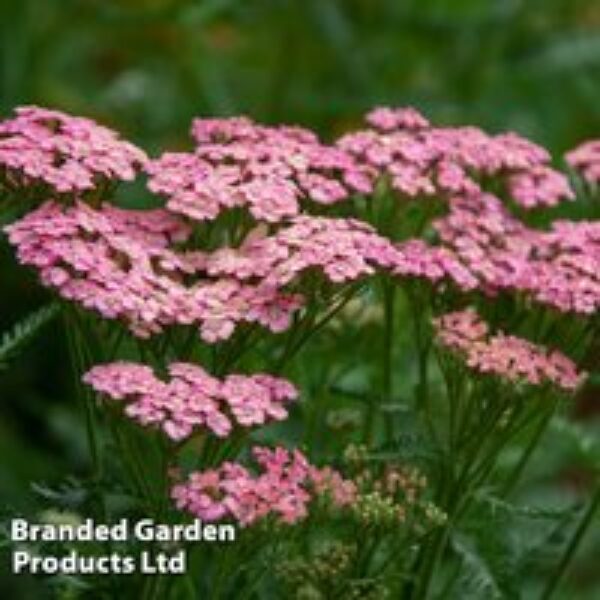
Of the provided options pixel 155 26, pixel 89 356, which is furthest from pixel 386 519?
pixel 155 26

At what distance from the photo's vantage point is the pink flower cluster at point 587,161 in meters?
3.20

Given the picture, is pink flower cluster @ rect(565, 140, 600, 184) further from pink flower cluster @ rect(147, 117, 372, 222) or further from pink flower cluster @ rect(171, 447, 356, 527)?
pink flower cluster @ rect(171, 447, 356, 527)

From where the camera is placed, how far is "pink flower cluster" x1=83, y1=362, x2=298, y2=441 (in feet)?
7.87

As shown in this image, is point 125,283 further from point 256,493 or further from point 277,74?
point 277,74

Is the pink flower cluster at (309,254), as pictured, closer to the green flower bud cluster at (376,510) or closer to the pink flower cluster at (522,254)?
the pink flower cluster at (522,254)

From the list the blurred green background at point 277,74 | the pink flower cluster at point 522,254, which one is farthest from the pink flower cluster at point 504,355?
the blurred green background at point 277,74

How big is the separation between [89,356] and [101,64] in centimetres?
467

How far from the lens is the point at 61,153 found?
269cm

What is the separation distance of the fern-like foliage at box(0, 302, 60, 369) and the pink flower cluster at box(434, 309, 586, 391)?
0.61m

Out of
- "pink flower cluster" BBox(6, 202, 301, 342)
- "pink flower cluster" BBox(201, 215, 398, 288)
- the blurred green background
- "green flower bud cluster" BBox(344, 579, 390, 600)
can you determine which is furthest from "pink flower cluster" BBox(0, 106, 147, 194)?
the blurred green background

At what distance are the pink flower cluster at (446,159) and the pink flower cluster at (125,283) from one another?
42 centimetres

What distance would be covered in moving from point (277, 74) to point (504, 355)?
3276mm

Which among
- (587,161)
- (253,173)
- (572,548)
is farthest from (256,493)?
(587,161)

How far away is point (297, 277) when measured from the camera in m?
2.60
